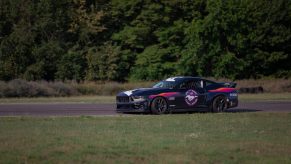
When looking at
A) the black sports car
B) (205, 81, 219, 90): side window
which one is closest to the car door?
the black sports car

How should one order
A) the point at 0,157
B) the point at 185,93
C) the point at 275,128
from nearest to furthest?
the point at 0,157 → the point at 275,128 → the point at 185,93

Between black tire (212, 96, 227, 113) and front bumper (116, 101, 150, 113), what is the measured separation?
9.12 ft

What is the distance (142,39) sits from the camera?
62.2 metres

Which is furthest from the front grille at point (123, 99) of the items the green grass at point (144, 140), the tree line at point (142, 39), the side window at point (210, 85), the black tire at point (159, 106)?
the tree line at point (142, 39)

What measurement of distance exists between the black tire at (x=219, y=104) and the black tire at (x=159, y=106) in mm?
2067

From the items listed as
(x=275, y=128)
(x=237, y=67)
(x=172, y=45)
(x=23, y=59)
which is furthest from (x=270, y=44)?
(x=275, y=128)

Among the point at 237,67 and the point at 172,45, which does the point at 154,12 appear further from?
the point at 237,67

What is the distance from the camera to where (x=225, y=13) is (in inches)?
2311

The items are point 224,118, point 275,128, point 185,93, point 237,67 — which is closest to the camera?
point 275,128

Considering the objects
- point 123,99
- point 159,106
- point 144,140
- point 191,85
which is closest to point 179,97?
point 159,106

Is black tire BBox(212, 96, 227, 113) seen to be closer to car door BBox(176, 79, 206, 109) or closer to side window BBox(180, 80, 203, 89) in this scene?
car door BBox(176, 79, 206, 109)

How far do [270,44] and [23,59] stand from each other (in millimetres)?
23932

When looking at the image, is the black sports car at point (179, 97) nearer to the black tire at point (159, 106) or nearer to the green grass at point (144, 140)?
the black tire at point (159, 106)

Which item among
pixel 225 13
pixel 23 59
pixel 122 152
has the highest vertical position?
pixel 225 13
